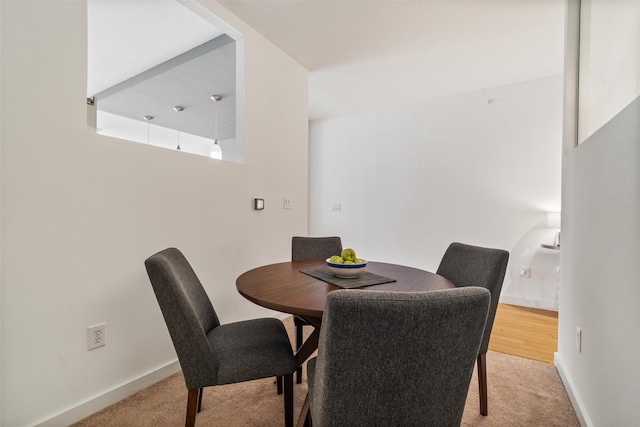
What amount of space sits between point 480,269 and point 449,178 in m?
2.57

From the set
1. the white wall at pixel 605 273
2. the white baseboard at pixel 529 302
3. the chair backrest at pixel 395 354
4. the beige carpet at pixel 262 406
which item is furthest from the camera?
the white baseboard at pixel 529 302

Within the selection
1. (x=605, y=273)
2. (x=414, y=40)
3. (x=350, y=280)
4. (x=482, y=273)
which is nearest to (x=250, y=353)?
(x=350, y=280)

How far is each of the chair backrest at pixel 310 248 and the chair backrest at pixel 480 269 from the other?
84 cm

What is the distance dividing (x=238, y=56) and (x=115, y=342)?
2163mm

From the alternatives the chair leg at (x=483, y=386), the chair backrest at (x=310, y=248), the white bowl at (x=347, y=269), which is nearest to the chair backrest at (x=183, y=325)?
the white bowl at (x=347, y=269)

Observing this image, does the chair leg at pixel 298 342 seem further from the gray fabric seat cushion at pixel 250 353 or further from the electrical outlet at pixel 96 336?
the electrical outlet at pixel 96 336

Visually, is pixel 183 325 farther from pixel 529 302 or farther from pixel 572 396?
pixel 529 302

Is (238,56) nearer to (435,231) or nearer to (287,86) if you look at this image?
(287,86)

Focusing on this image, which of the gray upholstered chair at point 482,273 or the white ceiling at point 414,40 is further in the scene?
the white ceiling at point 414,40

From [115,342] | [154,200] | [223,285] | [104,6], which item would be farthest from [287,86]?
[115,342]

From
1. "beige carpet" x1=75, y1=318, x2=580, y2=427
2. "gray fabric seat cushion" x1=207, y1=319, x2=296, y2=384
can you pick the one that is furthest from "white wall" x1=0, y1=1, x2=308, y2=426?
"gray fabric seat cushion" x1=207, y1=319, x2=296, y2=384

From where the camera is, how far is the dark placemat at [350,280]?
140cm

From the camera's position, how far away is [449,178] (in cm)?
391

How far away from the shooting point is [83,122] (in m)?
1.52
